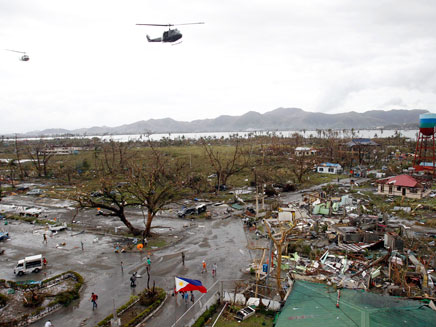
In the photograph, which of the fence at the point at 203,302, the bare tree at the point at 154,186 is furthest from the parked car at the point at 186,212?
the fence at the point at 203,302

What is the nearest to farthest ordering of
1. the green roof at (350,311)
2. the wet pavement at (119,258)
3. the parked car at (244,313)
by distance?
the green roof at (350,311) < the parked car at (244,313) < the wet pavement at (119,258)

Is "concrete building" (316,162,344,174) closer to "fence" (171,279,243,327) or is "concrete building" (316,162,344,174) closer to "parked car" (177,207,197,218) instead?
"parked car" (177,207,197,218)

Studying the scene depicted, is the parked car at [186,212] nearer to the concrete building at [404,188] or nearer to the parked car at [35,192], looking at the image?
the concrete building at [404,188]

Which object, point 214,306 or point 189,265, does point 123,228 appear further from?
point 214,306

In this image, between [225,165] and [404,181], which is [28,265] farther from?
[225,165]

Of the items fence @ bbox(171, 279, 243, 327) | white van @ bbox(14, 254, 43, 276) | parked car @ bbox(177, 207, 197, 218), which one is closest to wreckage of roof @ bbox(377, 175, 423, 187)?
parked car @ bbox(177, 207, 197, 218)

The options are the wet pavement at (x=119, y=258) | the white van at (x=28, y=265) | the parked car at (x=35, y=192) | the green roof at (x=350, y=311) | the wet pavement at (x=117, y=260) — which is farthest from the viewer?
the parked car at (x=35, y=192)

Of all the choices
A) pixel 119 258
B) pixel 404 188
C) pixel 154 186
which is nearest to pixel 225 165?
pixel 154 186

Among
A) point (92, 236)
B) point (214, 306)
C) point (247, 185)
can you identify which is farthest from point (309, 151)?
point (214, 306)
